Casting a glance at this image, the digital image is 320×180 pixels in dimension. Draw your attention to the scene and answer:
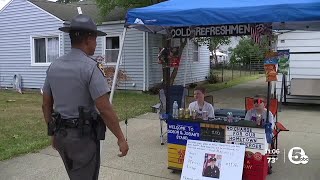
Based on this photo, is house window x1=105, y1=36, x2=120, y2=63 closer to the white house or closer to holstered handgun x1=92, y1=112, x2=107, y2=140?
the white house

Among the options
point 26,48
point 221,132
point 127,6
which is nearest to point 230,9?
point 221,132

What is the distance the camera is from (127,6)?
14.1m

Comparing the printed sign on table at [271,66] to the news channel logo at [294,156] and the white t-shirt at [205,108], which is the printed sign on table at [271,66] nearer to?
the white t-shirt at [205,108]

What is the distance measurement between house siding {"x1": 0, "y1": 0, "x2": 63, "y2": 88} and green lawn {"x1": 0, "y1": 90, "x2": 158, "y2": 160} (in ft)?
6.60

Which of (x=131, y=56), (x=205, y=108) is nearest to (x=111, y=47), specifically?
(x=131, y=56)

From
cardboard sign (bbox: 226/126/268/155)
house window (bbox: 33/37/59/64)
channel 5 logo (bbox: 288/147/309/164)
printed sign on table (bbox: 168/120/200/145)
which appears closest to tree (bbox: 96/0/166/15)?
house window (bbox: 33/37/59/64)

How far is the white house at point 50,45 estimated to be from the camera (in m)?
15.7

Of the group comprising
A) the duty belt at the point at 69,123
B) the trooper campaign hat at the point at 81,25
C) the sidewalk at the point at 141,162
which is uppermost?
the trooper campaign hat at the point at 81,25

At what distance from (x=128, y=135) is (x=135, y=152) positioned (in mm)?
1387

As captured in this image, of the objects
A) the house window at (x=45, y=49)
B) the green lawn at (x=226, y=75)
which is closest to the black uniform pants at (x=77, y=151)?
the house window at (x=45, y=49)

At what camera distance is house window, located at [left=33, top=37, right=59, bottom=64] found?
55.3 feet

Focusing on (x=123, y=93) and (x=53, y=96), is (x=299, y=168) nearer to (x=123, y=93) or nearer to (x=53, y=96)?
(x=53, y=96)

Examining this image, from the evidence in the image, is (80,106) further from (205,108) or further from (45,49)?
(45,49)

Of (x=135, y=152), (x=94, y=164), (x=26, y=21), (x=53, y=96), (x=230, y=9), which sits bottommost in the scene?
(x=135, y=152)
